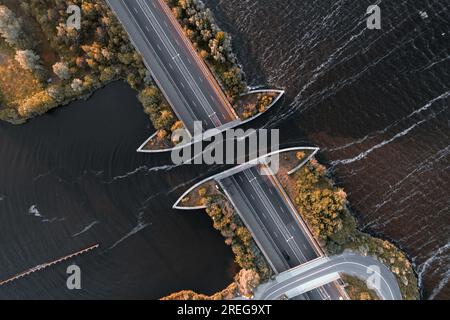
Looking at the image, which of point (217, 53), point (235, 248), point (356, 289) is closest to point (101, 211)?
point (235, 248)

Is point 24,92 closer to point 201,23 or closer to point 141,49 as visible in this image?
point 141,49

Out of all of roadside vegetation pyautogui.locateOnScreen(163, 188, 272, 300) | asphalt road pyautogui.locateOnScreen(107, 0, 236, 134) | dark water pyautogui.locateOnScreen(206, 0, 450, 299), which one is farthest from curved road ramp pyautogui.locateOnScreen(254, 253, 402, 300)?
asphalt road pyautogui.locateOnScreen(107, 0, 236, 134)

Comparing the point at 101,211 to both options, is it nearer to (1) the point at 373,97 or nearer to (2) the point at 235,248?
(2) the point at 235,248

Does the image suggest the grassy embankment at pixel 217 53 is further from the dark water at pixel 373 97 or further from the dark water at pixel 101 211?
the dark water at pixel 101 211

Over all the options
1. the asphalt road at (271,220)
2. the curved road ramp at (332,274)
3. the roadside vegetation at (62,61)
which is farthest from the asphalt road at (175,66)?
the curved road ramp at (332,274)

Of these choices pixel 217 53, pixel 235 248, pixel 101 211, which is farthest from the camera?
pixel 101 211

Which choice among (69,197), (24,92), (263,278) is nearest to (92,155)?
(69,197)
